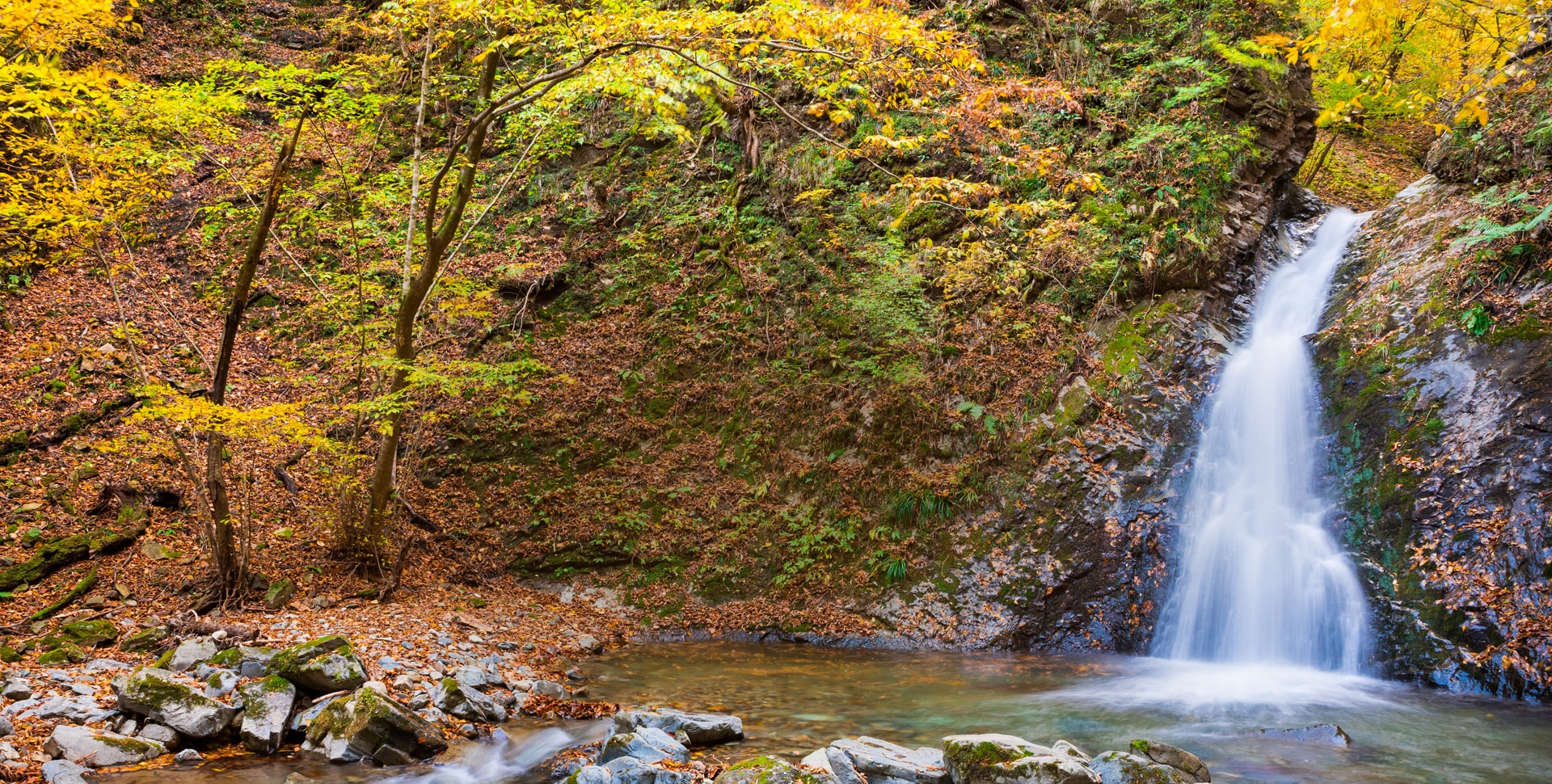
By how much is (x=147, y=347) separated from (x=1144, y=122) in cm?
1477

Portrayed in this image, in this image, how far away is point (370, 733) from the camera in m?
4.85

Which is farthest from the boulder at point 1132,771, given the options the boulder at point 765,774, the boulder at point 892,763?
the boulder at point 765,774

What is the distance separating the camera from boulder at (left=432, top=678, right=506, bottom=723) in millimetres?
5609

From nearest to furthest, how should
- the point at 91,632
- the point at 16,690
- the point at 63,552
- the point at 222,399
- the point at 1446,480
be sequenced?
the point at 16,690 → the point at 91,632 → the point at 1446,480 → the point at 222,399 → the point at 63,552

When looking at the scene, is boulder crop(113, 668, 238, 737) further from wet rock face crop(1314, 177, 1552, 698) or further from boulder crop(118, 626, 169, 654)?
wet rock face crop(1314, 177, 1552, 698)

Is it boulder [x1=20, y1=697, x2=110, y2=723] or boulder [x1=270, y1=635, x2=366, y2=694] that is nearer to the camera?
boulder [x1=20, y1=697, x2=110, y2=723]

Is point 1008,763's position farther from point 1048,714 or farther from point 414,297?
point 414,297

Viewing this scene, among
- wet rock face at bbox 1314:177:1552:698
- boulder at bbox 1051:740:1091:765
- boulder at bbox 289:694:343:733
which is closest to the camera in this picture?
boulder at bbox 1051:740:1091:765

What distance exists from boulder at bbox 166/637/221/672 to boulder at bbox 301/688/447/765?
126cm

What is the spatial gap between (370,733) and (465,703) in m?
0.84

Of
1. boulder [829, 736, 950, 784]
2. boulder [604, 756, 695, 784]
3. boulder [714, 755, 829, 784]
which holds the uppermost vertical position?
boulder [829, 736, 950, 784]

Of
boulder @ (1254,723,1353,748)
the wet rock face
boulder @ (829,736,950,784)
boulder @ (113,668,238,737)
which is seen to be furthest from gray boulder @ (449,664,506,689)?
the wet rock face

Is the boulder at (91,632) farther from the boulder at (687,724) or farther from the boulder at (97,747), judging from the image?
the boulder at (687,724)

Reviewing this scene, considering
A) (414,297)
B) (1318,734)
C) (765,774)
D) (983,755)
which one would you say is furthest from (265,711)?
(1318,734)
